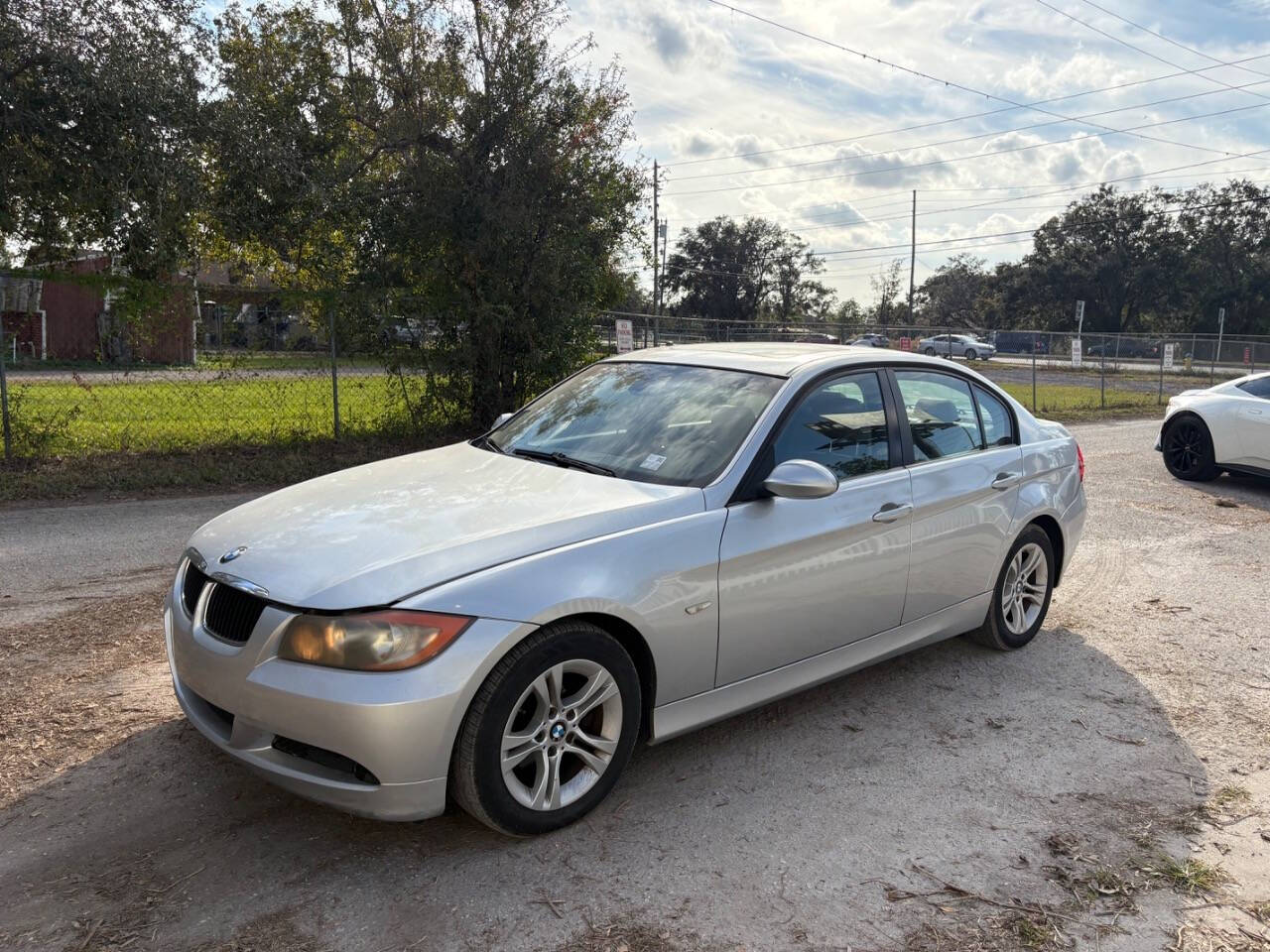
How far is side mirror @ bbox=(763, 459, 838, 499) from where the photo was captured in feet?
11.8

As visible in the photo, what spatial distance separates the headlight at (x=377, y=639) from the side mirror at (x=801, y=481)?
A: 1.34 metres

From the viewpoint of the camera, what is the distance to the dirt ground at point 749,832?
2.75 m

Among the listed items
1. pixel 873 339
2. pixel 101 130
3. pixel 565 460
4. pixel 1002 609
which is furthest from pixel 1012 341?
pixel 565 460

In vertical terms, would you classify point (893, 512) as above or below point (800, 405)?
below

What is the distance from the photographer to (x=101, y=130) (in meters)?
9.70

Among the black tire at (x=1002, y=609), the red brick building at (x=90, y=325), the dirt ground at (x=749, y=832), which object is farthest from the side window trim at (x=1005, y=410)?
the red brick building at (x=90, y=325)

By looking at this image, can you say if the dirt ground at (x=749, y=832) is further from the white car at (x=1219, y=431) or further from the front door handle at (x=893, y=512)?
the white car at (x=1219, y=431)

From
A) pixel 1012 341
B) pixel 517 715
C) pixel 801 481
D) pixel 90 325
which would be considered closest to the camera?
pixel 517 715

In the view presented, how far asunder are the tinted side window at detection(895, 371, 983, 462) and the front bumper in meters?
2.43

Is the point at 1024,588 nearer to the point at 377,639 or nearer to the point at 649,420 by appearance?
the point at 649,420

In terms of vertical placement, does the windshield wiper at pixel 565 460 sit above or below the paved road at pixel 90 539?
above

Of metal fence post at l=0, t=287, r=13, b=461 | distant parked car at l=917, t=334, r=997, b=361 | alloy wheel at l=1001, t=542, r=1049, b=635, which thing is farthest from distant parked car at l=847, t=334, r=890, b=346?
alloy wheel at l=1001, t=542, r=1049, b=635

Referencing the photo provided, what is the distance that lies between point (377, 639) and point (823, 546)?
185 centimetres

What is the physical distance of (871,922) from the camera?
2805 mm
